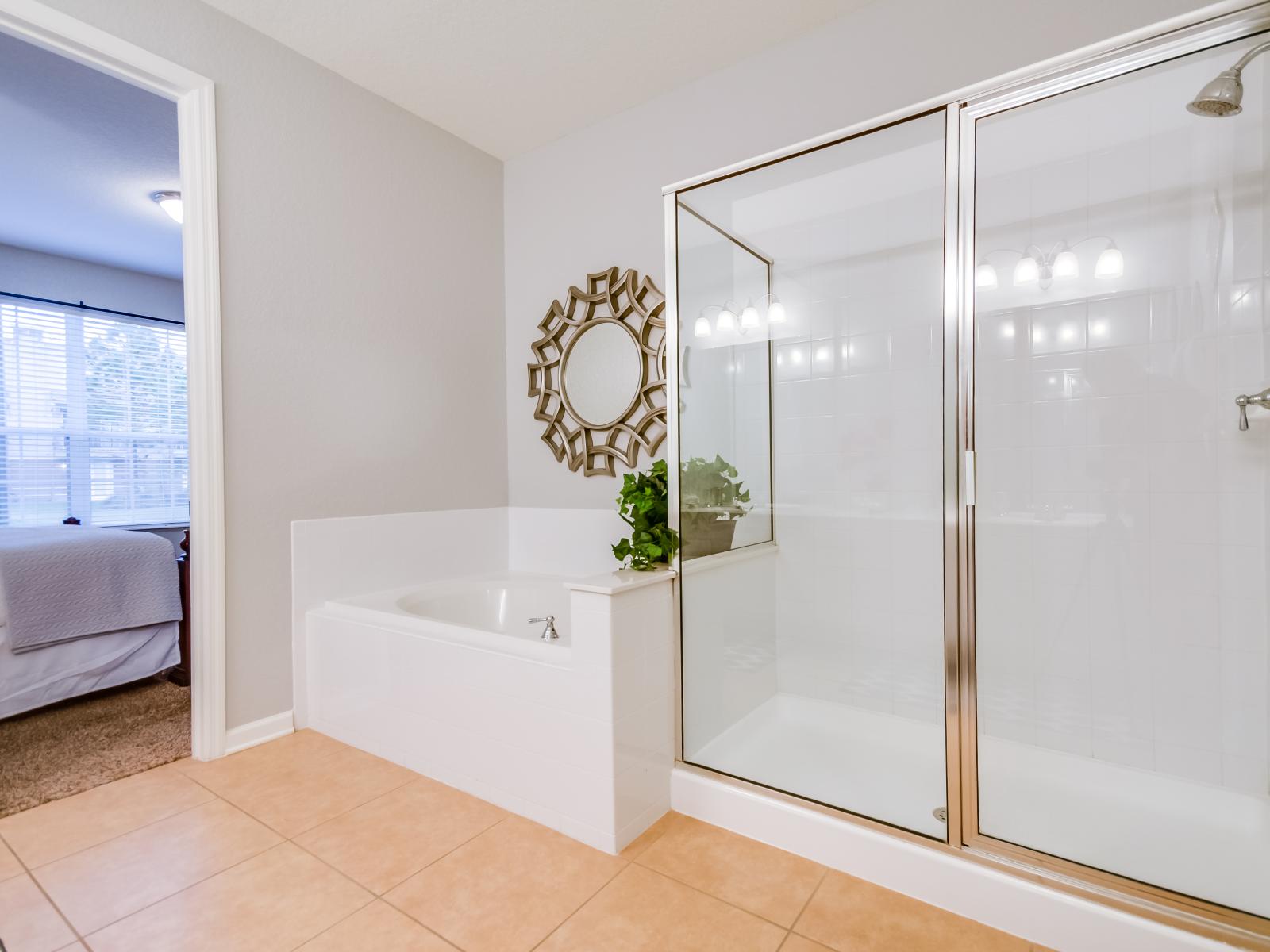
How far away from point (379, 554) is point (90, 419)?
3.32 meters

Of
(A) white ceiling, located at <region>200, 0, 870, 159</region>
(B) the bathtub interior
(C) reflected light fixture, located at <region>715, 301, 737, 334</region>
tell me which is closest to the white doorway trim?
(A) white ceiling, located at <region>200, 0, 870, 159</region>

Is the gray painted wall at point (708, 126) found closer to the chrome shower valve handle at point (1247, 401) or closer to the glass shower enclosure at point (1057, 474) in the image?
the glass shower enclosure at point (1057, 474)

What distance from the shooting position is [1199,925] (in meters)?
1.25

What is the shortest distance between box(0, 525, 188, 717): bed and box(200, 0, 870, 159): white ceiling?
7.58ft

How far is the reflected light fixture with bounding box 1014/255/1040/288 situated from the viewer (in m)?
1.65

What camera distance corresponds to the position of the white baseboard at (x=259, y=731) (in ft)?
7.51

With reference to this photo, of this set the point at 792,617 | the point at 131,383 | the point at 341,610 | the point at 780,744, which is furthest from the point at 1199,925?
the point at 131,383

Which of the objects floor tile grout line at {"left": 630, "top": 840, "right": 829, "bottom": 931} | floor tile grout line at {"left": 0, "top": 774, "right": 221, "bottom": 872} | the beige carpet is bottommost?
floor tile grout line at {"left": 630, "top": 840, "right": 829, "bottom": 931}

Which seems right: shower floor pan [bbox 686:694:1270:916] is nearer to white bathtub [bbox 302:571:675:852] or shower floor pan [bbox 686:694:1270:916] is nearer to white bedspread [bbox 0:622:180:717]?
white bathtub [bbox 302:571:675:852]

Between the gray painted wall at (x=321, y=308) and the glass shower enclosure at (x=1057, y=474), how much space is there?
1632 mm

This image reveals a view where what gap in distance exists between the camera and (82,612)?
2.76m

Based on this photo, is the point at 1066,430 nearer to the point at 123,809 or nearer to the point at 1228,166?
the point at 1228,166

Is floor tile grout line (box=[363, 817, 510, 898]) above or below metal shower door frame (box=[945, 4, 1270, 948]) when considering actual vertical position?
below

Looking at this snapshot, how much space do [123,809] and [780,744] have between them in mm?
1973
